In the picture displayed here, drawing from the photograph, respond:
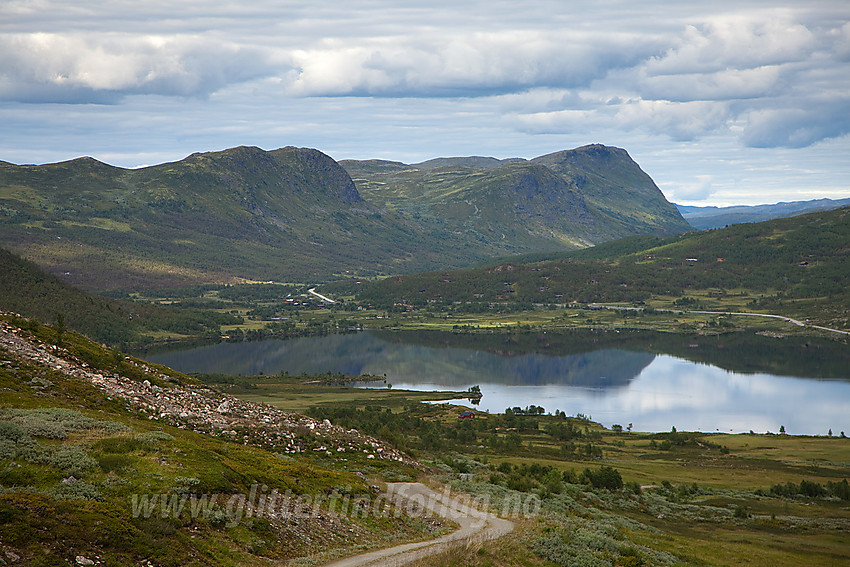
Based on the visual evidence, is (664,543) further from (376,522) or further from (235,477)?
(235,477)

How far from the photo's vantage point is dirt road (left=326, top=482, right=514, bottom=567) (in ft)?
72.5

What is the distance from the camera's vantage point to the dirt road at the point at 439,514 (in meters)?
22.1

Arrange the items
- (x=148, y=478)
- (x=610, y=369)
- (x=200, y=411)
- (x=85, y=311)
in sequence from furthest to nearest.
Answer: (x=85, y=311) < (x=610, y=369) < (x=200, y=411) < (x=148, y=478)

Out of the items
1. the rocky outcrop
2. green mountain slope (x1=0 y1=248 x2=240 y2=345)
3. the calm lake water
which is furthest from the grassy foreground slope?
the calm lake water

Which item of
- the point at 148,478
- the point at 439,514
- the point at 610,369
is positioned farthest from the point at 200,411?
the point at 610,369

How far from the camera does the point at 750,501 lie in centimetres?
4906

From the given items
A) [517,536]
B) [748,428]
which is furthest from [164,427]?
Answer: [748,428]

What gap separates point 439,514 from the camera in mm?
30422

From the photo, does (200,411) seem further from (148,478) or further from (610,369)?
(610,369)

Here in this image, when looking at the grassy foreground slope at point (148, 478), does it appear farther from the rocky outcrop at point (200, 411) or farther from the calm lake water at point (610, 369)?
the calm lake water at point (610, 369)

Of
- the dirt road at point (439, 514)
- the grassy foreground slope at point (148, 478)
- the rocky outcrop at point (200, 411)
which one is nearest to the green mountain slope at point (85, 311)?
the rocky outcrop at point (200, 411)

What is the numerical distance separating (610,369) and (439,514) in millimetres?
119980

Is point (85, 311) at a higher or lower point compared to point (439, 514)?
lower

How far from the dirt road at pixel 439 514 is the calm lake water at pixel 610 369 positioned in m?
70.0
